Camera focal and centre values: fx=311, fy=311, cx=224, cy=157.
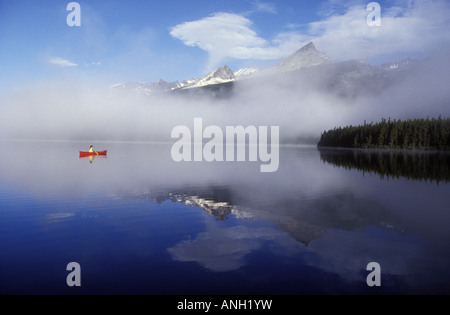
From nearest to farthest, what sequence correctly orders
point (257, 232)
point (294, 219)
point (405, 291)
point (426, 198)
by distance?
point (405, 291) → point (257, 232) → point (294, 219) → point (426, 198)

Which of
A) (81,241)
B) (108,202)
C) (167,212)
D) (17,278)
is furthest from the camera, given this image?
(108,202)

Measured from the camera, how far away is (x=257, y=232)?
24.9 m

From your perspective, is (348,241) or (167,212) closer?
(348,241)

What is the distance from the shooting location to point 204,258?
62.7 ft

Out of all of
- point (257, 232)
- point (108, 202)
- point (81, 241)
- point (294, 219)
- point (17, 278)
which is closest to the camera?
point (17, 278)

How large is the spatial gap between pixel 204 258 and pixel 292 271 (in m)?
5.39

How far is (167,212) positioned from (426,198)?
3400 centimetres

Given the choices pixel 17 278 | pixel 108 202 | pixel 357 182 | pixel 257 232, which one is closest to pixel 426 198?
pixel 357 182

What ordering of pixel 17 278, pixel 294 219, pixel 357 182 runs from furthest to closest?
pixel 357 182 → pixel 294 219 → pixel 17 278

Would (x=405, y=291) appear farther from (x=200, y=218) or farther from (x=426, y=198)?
(x=426, y=198)

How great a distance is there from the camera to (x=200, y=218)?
2972 centimetres
